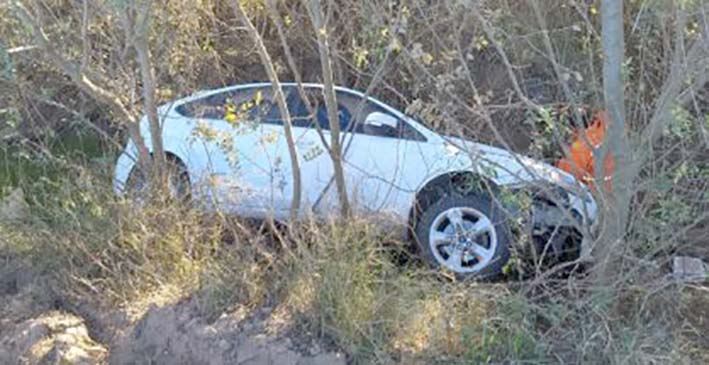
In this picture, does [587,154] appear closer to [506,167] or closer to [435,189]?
[506,167]

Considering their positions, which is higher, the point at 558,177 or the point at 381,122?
the point at 381,122

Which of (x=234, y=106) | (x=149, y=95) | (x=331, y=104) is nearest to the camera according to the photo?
(x=331, y=104)

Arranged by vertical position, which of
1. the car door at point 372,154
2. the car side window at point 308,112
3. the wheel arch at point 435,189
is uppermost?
the car side window at point 308,112

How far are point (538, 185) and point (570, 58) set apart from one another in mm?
1138

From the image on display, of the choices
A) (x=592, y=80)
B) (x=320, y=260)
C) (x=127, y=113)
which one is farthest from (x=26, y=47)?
(x=592, y=80)

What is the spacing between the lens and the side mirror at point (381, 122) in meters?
7.79

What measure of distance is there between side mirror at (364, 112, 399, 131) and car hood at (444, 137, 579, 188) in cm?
200

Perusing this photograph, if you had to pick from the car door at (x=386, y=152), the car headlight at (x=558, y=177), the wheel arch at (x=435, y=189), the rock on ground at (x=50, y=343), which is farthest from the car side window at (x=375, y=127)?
the rock on ground at (x=50, y=343)

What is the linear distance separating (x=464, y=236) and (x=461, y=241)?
58 millimetres

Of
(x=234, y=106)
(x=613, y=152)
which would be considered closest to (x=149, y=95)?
(x=234, y=106)

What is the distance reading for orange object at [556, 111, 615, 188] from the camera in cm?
520

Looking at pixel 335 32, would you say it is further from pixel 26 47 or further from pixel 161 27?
pixel 26 47

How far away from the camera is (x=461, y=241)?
6977mm

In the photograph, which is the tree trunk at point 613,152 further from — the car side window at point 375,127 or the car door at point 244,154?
the car side window at point 375,127
